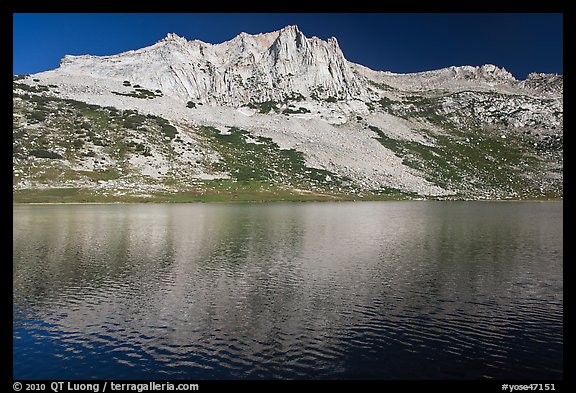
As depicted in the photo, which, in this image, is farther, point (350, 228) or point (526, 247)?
point (350, 228)

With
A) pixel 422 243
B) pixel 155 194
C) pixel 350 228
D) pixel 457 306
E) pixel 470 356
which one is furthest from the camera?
pixel 155 194

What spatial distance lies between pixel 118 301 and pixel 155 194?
139 metres

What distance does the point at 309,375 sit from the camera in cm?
2270

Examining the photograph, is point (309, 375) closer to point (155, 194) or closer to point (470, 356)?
point (470, 356)

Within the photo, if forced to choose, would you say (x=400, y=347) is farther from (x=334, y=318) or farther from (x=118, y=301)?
(x=118, y=301)

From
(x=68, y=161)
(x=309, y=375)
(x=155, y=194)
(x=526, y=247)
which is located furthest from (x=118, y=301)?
(x=68, y=161)

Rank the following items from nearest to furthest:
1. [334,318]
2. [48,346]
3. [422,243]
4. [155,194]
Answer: [48,346], [334,318], [422,243], [155,194]

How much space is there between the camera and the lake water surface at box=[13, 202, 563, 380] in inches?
949

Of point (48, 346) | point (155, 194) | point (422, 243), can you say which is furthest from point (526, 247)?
point (155, 194)

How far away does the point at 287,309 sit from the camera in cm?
3400

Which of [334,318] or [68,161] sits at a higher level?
[68,161]

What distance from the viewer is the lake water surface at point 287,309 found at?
24.1 meters
